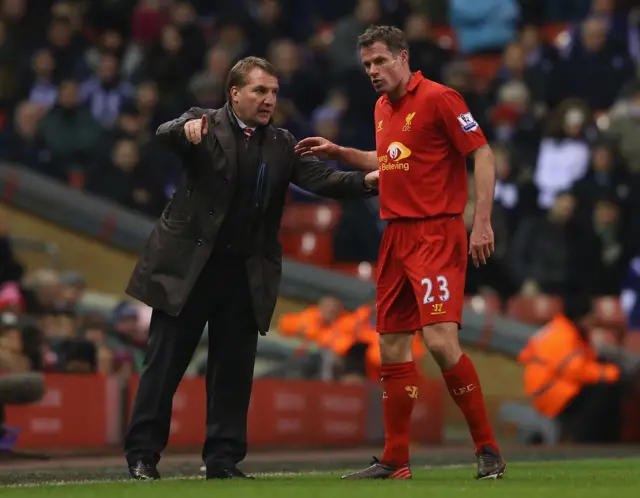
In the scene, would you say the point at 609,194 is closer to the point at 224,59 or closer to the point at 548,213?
the point at 548,213

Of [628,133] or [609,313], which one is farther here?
[628,133]

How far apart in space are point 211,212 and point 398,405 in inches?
60.4

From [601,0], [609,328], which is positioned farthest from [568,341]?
[601,0]

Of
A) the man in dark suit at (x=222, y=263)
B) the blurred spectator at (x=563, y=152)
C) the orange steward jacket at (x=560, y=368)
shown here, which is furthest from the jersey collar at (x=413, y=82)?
the blurred spectator at (x=563, y=152)

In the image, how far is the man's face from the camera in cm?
1050

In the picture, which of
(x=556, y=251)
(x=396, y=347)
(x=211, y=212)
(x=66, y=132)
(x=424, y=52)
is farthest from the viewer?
(x=66, y=132)

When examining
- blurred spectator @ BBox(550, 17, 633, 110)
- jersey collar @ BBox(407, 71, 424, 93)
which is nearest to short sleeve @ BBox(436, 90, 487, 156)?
jersey collar @ BBox(407, 71, 424, 93)

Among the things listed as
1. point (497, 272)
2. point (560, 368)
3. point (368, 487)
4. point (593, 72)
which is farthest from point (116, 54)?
point (368, 487)

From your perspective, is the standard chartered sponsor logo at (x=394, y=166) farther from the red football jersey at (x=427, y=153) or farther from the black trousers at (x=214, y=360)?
the black trousers at (x=214, y=360)

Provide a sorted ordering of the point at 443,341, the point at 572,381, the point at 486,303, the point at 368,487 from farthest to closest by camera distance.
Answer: the point at 486,303 → the point at 572,381 → the point at 443,341 → the point at 368,487

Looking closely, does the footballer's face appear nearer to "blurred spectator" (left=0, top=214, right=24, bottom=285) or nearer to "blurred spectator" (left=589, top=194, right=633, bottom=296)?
"blurred spectator" (left=0, top=214, right=24, bottom=285)

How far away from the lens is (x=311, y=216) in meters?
20.9

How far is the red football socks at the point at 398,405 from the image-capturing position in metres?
10.5

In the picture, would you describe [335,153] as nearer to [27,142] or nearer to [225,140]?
[225,140]
